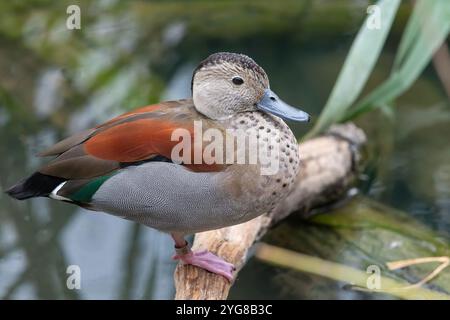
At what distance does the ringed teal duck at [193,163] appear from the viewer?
2.52m

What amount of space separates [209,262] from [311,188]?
0.98 metres

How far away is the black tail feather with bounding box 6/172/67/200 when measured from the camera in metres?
2.62

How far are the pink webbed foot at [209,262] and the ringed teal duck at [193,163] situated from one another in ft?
0.49

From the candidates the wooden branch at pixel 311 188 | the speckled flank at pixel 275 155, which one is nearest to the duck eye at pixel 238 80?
the speckled flank at pixel 275 155

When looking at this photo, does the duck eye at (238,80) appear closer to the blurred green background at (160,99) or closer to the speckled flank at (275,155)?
the speckled flank at (275,155)

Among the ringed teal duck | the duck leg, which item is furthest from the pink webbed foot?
the ringed teal duck

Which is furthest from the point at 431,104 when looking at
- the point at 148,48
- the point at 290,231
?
the point at 148,48

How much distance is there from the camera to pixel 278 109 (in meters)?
2.61

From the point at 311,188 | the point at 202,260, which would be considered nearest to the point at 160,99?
the point at 311,188

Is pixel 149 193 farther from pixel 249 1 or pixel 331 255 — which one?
pixel 249 1

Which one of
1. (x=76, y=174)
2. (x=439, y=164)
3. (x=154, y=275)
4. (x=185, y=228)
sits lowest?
(x=154, y=275)

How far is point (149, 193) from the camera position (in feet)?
8.40

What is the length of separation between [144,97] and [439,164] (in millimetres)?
1733

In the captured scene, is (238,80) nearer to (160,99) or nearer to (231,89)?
(231,89)
